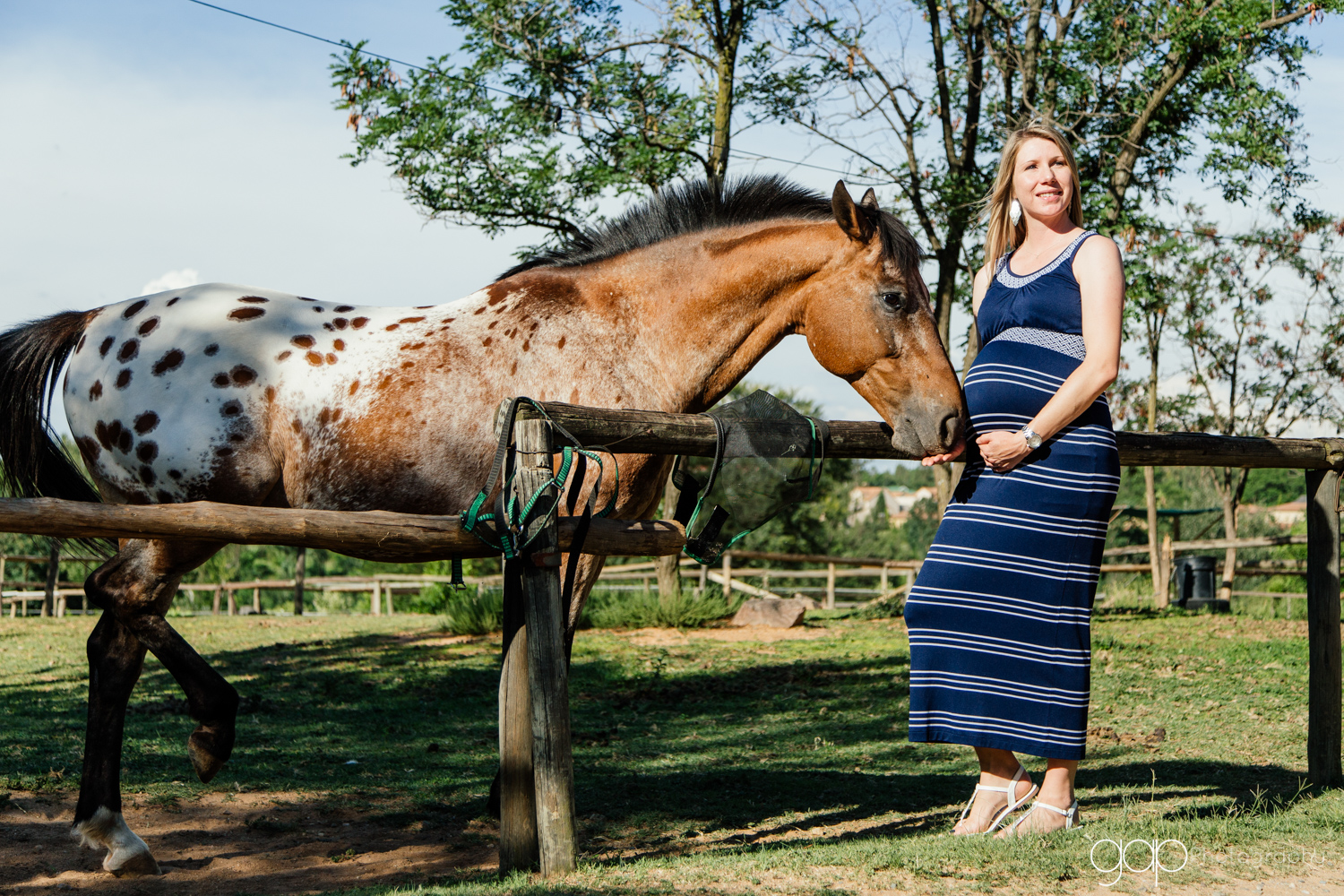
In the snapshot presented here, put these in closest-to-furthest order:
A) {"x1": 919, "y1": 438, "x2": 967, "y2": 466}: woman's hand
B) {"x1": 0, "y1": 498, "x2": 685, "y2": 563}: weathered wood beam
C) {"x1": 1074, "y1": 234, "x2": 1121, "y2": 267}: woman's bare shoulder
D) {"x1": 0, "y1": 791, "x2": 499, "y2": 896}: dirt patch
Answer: {"x1": 0, "y1": 498, "x2": 685, "y2": 563}: weathered wood beam, {"x1": 1074, "y1": 234, "x2": 1121, "y2": 267}: woman's bare shoulder, {"x1": 919, "y1": 438, "x2": 967, "y2": 466}: woman's hand, {"x1": 0, "y1": 791, "x2": 499, "y2": 896}: dirt patch

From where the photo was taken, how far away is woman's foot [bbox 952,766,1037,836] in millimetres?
3484

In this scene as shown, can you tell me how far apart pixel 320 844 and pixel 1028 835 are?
288 centimetres

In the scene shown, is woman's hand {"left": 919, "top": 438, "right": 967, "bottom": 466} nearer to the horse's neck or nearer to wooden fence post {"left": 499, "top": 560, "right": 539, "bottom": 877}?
the horse's neck

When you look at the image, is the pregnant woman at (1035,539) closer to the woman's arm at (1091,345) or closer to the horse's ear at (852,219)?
the woman's arm at (1091,345)

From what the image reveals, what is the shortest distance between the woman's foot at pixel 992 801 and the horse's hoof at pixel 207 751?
8.89 ft

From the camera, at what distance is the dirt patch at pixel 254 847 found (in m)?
3.85

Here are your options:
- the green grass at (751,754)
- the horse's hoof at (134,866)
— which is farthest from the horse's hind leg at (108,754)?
the green grass at (751,754)

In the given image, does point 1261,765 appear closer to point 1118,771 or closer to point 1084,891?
point 1118,771

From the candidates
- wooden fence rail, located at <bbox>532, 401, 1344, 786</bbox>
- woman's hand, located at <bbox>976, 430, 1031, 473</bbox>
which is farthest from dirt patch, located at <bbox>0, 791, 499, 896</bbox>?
woman's hand, located at <bbox>976, 430, 1031, 473</bbox>

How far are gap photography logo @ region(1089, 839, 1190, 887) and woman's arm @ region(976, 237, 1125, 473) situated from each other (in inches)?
49.1

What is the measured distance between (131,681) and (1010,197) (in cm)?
377

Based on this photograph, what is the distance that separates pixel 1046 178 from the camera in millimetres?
3404

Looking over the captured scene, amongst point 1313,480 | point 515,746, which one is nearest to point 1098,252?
point 515,746

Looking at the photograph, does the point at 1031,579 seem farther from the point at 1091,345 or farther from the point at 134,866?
the point at 134,866
